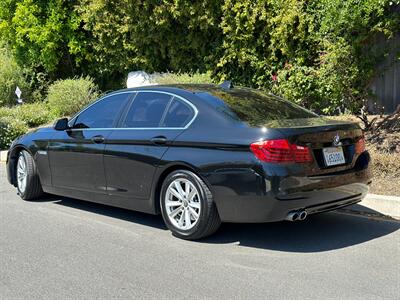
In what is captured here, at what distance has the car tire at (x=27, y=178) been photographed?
746 cm

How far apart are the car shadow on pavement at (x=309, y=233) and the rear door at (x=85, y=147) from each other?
5.34 ft

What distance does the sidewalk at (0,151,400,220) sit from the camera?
638cm

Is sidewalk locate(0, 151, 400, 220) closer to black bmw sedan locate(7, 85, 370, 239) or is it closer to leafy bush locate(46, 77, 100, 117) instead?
black bmw sedan locate(7, 85, 370, 239)

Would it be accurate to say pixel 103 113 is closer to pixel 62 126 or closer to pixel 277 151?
pixel 62 126

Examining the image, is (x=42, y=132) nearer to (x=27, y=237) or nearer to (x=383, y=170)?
(x=27, y=237)

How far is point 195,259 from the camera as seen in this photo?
5008 mm

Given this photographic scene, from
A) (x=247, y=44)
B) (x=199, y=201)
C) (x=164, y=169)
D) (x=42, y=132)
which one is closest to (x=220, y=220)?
(x=199, y=201)

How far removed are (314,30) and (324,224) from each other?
6.55 metres

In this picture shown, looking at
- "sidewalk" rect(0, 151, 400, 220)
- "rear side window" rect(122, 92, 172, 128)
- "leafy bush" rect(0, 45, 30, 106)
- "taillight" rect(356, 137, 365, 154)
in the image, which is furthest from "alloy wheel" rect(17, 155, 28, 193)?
"leafy bush" rect(0, 45, 30, 106)

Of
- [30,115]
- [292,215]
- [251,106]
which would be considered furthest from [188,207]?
[30,115]

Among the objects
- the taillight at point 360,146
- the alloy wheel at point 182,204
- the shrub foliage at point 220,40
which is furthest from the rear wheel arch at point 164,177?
the shrub foliage at point 220,40

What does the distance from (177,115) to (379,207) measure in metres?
2.64

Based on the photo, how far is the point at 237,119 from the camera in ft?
17.5

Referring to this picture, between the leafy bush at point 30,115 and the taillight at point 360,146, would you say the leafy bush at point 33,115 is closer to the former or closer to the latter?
the leafy bush at point 30,115
